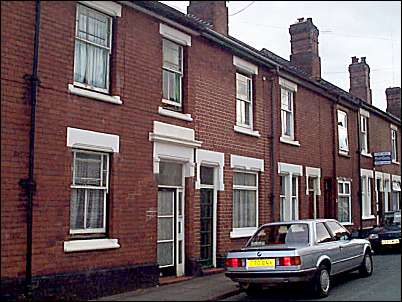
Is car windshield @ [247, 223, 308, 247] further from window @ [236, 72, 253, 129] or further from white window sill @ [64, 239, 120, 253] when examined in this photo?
window @ [236, 72, 253, 129]

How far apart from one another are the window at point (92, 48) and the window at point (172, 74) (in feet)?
6.56

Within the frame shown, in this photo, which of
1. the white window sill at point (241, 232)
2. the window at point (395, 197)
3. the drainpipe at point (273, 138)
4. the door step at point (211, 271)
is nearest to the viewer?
the door step at point (211, 271)

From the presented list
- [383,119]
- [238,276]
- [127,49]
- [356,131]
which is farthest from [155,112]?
[383,119]

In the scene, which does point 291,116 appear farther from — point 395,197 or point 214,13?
point 395,197

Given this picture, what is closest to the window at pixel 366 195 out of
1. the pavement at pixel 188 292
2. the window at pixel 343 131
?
the window at pixel 343 131

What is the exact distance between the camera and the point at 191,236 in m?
13.8

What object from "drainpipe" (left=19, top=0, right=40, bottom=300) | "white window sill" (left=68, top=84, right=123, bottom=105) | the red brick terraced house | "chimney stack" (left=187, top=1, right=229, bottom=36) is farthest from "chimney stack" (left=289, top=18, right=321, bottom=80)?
"drainpipe" (left=19, top=0, right=40, bottom=300)

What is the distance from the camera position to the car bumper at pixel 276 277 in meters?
10.0

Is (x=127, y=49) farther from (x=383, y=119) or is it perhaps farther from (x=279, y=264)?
(x=383, y=119)

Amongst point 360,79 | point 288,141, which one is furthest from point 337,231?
point 360,79

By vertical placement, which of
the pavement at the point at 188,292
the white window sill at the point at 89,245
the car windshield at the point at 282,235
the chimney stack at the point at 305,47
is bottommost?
the pavement at the point at 188,292

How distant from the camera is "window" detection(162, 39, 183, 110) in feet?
44.6

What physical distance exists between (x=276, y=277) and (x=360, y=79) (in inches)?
879

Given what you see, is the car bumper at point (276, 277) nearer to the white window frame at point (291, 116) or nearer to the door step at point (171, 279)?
the door step at point (171, 279)
